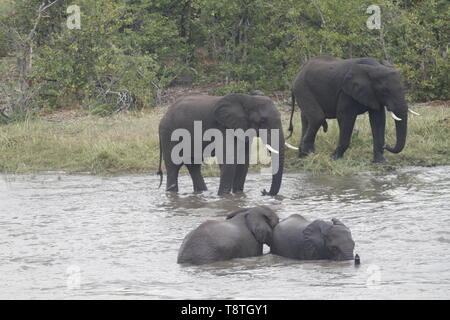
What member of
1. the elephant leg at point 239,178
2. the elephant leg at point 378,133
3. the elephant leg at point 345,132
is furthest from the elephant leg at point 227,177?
the elephant leg at point 378,133

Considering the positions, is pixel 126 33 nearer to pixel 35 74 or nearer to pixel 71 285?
pixel 35 74

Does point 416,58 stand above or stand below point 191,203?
above

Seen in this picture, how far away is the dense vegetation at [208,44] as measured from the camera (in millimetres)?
20891

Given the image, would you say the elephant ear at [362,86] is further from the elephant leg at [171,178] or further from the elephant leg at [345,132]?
the elephant leg at [171,178]

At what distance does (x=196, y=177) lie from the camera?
1389 cm

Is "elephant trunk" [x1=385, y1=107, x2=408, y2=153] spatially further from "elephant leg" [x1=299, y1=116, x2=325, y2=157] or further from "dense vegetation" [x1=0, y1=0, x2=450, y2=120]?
"dense vegetation" [x1=0, y1=0, x2=450, y2=120]

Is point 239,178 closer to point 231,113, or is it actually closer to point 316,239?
point 231,113

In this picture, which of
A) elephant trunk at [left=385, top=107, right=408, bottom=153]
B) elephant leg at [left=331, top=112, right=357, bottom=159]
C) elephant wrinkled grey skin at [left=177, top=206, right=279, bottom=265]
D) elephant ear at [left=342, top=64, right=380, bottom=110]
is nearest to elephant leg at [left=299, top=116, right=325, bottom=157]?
elephant leg at [left=331, top=112, right=357, bottom=159]

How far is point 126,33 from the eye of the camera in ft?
78.4

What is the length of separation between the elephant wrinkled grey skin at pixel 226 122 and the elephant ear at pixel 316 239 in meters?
3.61

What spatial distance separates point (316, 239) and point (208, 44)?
54.2 feet

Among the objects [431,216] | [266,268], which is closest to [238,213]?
[266,268]

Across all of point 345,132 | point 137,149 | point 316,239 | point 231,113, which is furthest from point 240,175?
point 316,239
